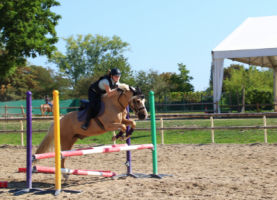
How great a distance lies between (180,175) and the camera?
5523 mm

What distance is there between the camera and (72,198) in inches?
161

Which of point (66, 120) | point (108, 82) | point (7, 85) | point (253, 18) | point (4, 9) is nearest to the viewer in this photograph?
point (108, 82)

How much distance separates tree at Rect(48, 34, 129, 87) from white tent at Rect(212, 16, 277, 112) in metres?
37.0

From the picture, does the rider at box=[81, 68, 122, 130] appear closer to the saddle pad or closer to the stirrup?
the stirrup

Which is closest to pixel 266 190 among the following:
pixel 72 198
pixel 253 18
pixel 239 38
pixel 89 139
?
pixel 72 198

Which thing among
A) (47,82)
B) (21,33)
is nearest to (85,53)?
(47,82)

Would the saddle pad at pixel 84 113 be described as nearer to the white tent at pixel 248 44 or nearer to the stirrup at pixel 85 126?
the stirrup at pixel 85 126

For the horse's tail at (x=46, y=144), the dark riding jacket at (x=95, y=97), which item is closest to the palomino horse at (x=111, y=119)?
the horse's tail at (x=46, y=144)

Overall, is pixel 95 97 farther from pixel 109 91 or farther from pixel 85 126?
pixel 85 126

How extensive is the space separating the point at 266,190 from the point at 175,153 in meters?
4.14

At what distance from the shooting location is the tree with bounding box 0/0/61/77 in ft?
48.0

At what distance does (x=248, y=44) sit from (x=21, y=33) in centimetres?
1160

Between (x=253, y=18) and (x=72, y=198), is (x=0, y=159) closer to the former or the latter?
(x=72, y=198)

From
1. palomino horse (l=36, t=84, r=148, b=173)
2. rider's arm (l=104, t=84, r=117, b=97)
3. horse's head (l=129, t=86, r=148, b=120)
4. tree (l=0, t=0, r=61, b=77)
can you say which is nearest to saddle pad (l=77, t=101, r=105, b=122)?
palomino horse (l=36, t=84, r=148, b=173)
